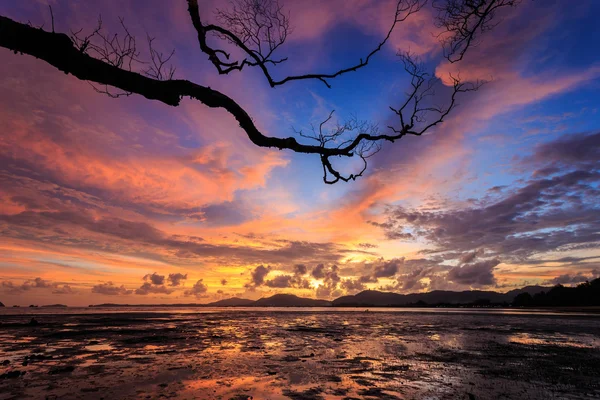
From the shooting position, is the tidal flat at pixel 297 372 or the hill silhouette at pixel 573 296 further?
the hill silhouette at pixel 573 296

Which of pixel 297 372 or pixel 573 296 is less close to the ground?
pixel 573 296

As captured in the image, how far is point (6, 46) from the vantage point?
2975mm

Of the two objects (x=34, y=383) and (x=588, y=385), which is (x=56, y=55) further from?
(x=588, y=385)

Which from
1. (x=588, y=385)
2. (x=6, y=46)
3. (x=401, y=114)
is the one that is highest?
(x=401, y=114)

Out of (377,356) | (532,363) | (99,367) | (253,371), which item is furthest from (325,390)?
(532,363)

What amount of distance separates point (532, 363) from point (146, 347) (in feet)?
53.3

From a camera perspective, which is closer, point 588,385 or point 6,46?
point 6,46

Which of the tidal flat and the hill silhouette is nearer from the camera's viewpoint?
the tidal flat

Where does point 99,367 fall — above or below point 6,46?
below

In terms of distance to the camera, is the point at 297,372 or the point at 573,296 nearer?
the point at 297,372

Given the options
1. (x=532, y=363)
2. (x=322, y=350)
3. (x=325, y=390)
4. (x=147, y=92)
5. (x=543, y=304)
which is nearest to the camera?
(x=147, y=92)

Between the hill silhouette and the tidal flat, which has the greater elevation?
the hill silhouette

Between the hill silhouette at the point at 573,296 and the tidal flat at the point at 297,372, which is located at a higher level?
the hill silhouette at the point at 573,296

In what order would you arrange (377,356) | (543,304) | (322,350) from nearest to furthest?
1. (377,356)
2. (322,350)
3. (543,304)
